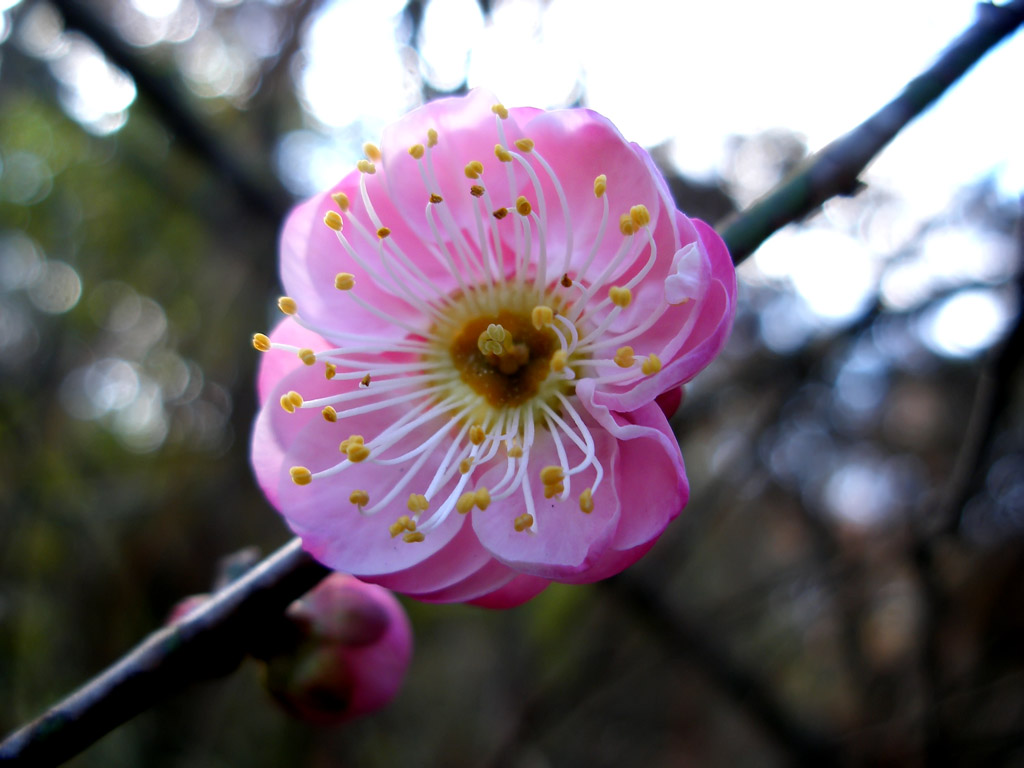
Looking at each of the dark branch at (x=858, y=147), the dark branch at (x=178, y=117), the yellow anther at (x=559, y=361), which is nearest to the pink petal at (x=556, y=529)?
the yellow anther at (x=559, y=361)

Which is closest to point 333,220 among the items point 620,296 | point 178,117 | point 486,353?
point 486,353

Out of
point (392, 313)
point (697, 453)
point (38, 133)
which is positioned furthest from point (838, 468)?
point (38, 133)

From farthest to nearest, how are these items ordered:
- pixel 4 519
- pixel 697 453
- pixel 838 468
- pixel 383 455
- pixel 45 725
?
pixel 697 453 < pixel 838 468 < pixel 4 519 < pixel 383 455 < pixel 45 725

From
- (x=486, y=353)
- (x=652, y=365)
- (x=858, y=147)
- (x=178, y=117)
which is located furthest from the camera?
(x=178, y=117)

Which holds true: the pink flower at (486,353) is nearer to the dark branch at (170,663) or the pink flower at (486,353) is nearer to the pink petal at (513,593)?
the pink petal at (513,593)

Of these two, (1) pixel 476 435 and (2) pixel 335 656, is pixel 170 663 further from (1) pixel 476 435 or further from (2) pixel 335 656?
(1) pixel 476 435

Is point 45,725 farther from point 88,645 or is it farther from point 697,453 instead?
point 697,453

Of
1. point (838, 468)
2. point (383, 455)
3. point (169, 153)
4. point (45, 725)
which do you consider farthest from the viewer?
point (838, 468)
